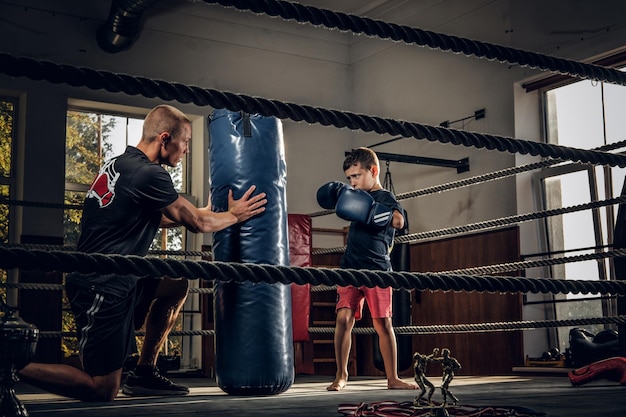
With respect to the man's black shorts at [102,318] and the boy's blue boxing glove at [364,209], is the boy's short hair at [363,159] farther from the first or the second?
the man's black shorts at [102,318]

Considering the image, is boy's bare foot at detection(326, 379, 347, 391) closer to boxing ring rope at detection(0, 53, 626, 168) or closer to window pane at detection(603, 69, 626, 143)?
boxing ring rope at detection(0, 53, 626, 168)

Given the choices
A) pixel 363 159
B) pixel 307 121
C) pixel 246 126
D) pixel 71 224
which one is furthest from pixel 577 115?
pixel 307 121

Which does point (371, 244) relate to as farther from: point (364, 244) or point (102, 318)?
point (102, 318)

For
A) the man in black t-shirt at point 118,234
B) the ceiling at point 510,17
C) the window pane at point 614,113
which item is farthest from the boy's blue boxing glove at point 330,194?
the window pane at point 614,113

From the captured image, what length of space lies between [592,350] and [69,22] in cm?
457

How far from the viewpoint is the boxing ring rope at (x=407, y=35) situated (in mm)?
1113

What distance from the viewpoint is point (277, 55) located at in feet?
23.5

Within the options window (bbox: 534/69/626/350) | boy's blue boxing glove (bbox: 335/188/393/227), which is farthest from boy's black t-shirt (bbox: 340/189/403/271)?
window (bbox: 534/69/626/350)

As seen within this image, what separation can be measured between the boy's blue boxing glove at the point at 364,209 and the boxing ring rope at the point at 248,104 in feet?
4.95

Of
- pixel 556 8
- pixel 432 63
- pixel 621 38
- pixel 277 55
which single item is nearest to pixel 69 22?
pixel 277 55

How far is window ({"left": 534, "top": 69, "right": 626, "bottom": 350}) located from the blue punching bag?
3067 mm

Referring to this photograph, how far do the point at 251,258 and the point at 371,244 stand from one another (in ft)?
2.82

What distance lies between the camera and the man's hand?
7.91ft

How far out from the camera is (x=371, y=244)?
10.5ft
